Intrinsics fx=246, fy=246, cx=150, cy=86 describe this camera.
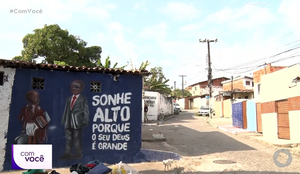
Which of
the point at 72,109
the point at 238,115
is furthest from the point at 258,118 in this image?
the point at 72,109

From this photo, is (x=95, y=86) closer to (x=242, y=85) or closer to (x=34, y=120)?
(x=34, y=120)

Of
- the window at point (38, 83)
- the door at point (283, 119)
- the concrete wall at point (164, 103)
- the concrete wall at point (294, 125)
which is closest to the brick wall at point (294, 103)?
the concrete wall at point (294, 125)

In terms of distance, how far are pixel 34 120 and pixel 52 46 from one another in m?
16.3

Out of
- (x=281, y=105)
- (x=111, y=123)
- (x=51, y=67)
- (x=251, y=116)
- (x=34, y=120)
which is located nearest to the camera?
(x=34, y=120)

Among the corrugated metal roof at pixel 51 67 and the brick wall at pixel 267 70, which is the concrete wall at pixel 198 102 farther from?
the corrugated metal roof at pixel 51 67

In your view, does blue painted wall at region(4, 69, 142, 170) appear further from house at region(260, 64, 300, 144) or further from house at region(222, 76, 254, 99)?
house at region(222, 76, 254, 99)

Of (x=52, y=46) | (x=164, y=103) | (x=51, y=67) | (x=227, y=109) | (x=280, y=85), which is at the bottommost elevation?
(x=227, y=109)

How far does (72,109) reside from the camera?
9.13 metres

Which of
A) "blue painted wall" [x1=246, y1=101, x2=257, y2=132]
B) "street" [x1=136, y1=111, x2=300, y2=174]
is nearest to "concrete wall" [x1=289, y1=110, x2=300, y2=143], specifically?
"street" [x1=136, y1=111, x2=300, y2=174]

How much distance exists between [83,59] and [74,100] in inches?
713

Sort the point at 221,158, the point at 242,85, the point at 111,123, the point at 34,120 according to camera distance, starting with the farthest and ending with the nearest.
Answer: the point at 242,85 → the point at 221,158 → the point at 111,123 → the point at 34,120

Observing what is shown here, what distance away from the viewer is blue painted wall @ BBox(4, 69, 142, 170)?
8.72 m

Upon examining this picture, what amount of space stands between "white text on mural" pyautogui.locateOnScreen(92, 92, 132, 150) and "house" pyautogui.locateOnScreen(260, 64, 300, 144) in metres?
8.47

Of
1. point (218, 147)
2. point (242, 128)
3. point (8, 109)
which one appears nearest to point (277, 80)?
point (218, 147)
